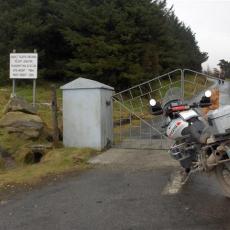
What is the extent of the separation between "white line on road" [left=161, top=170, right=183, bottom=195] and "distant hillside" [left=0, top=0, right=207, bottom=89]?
1893cm

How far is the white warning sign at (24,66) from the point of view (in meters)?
14.1

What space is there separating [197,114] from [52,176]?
2.87 metres

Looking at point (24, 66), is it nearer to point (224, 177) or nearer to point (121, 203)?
point (121, 203)

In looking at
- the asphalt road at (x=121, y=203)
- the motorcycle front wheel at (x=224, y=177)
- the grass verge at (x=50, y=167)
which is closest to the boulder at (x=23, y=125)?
the grass verge at (x=50, y=167)

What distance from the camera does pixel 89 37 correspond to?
28.5m

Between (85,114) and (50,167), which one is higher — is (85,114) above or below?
above

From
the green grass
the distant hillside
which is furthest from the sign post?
the distant hillside

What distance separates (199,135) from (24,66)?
8549 mm

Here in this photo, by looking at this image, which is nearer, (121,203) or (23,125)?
(121,203)

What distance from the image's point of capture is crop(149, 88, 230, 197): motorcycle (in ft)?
20.4

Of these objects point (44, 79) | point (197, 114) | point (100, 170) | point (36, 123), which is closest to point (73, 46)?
point (44, 79)

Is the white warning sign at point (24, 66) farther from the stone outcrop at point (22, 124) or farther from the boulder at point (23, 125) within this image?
the boulder at point (23, 125)

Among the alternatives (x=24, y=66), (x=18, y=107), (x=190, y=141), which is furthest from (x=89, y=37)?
(x=190, y=141)

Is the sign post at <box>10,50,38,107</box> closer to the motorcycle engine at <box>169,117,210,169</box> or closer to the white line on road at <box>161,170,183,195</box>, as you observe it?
the white line on road at <box>161,170,183,195</box>
